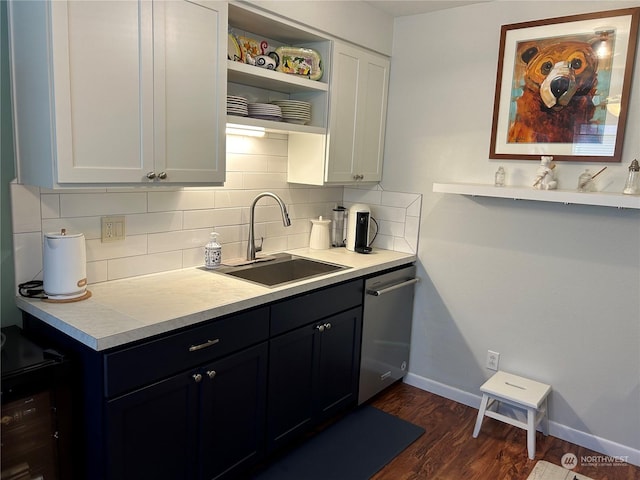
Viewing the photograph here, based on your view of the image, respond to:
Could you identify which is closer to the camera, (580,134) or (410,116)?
(580,134)

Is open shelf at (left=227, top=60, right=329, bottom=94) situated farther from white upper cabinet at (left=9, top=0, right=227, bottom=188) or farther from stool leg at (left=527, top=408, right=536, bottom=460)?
stool leg at (left=527, top=408, right=536, bottom=460)

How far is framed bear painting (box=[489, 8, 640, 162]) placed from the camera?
A: 2420 mm

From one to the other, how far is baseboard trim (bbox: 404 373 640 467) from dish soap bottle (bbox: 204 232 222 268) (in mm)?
1697

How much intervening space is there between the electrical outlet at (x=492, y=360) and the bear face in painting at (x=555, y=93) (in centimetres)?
127

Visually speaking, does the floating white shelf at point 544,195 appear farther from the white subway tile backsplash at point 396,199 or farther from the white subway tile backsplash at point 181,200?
the white subway tile backsplash at point 181,200

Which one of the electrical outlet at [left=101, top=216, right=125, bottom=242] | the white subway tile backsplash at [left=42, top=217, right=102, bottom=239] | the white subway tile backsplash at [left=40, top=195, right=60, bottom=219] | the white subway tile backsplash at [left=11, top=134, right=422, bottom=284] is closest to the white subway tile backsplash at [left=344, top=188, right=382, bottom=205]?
the white subway tile backsplash at [left=11, top=134, right=422, bottom=284]

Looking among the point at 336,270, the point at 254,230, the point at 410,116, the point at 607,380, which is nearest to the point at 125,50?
the point at 254,230

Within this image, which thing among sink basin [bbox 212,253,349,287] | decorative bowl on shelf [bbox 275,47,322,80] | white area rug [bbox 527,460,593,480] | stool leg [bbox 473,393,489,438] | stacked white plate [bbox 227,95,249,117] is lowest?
white area rug [bbox 527,460,593,480]

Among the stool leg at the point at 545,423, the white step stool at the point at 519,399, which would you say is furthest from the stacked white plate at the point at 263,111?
the stool leg at the point at 545,423

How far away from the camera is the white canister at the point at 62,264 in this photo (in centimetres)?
183

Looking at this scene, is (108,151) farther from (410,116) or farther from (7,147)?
(410,116)

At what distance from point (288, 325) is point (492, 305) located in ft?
4.48

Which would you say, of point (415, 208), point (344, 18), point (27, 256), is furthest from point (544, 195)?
point (27, 256)

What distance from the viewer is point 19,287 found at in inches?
75.2
